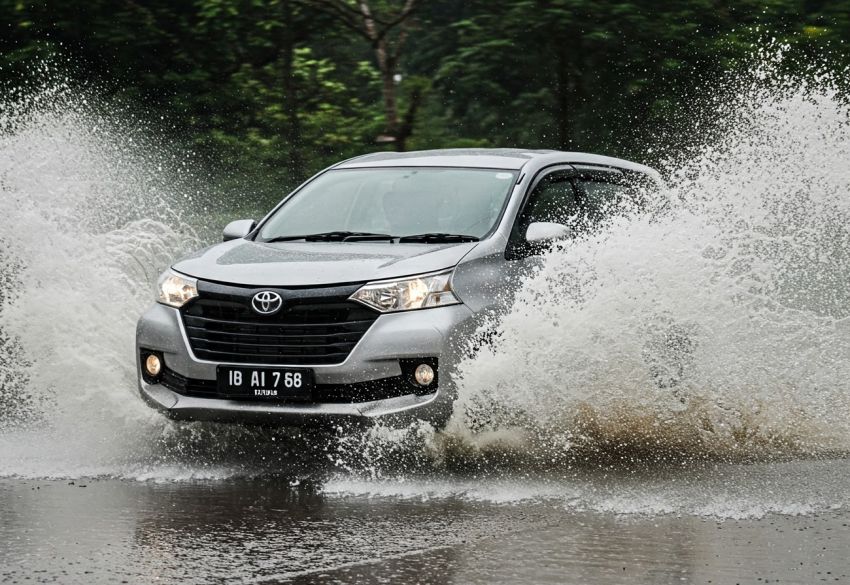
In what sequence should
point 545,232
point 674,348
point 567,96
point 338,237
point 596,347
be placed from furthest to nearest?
point 567,96 < point 338,237 < point 545,232 < point 674,348 < point 596,347

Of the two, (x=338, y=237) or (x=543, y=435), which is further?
(x=338, y=237)

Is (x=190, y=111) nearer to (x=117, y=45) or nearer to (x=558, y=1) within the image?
(x=117, y=45)

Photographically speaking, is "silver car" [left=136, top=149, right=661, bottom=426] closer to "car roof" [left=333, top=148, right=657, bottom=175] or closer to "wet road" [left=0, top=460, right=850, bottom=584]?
"car roof" [left=333, top=148, right=657, bottom=175]

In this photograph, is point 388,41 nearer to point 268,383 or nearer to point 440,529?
point 268,383

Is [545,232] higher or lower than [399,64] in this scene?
lower

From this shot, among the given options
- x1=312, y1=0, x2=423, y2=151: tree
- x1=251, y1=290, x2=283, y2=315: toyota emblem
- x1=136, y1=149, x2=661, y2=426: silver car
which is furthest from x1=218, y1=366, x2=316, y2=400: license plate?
x1=312, y1=0, x2=423, y2=151: tree

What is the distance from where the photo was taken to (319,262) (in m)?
7.86

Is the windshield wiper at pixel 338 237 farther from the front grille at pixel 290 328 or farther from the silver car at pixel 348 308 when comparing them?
the front grille at pixel 290 328

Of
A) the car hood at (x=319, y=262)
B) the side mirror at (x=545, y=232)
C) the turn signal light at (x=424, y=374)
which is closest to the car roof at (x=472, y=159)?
the side mirror at (x=545, y=232)

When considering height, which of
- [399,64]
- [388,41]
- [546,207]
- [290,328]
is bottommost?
[290,328]

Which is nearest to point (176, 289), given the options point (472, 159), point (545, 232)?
point (545, 232)

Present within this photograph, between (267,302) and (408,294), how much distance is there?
746 millimetres

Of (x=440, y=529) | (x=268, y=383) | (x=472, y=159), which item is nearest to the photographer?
(x=440, y=529)

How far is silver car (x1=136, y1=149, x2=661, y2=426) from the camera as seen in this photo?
7.39 m
